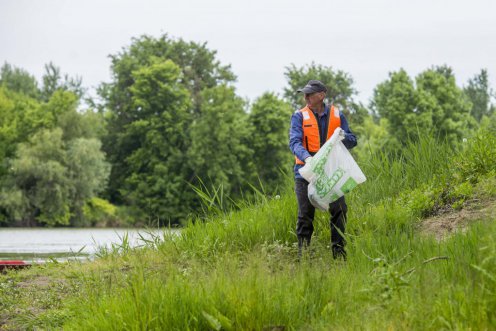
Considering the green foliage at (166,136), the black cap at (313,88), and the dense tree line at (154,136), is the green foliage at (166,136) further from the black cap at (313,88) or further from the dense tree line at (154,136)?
the black cap at (313,88)

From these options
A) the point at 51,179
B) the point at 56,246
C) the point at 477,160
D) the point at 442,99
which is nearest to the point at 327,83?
the point at 442,99

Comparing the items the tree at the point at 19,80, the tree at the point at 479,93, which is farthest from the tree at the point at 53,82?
the tree at the point at 479,93

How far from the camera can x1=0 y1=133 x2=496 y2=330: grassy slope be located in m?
5.40

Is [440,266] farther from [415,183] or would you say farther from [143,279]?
[415,183]

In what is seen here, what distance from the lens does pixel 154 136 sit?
60.6 meters

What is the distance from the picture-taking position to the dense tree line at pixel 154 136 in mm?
56312

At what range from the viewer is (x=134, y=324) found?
19.5 feet

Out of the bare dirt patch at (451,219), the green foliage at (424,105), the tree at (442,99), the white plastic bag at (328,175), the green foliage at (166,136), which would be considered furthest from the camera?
the tree at (442,99)

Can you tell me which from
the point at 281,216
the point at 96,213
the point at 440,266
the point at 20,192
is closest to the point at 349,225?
the point at 281,216

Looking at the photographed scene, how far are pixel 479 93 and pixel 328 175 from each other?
118657 millimetres

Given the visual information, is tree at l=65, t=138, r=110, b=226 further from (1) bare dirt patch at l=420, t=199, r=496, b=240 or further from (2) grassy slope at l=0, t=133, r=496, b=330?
(1) bare dirt patch at l=420, t=199, r=496, b=240

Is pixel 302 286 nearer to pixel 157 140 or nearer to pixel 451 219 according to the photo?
pixel 451 219

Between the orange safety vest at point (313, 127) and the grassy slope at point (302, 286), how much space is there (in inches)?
39.3

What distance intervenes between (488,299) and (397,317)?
0.56 metres
